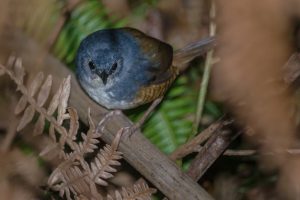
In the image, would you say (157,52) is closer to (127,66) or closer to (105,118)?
(127,66)

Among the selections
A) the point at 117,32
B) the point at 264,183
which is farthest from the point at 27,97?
the point at 264,183

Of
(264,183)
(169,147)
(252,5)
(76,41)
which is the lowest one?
(264,183)

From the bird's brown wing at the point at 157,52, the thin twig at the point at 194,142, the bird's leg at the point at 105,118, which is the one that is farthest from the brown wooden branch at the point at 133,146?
the bird's brown wing at the point at 157,52

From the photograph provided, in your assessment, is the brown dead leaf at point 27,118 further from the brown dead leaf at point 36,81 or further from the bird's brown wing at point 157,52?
the bird's brown wing at point 157,52

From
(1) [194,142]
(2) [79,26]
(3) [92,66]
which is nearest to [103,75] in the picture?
(3) [92,66]

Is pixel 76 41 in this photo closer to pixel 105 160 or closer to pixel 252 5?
pixel 105 160

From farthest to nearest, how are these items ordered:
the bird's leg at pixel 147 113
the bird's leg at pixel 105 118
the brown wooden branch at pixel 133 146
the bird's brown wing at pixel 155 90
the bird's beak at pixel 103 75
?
1. the bird's brown wing at pixel 155 90
2. the bird's beak at pixel 103 75
3. the bird's leg at pixel 147 113
4. the bird's leg at pixel 105 118
5. the brown wooden branch at pixel 133 146

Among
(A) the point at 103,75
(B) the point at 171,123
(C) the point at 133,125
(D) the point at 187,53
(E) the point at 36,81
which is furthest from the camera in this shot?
(D) the point at 187,53
